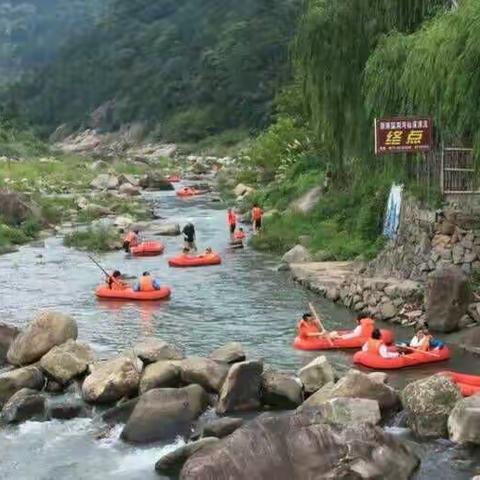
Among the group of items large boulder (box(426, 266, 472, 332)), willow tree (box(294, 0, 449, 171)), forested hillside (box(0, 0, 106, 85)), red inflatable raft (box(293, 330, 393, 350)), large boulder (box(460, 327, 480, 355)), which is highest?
forested hillside (box(0, 0, 106, 85))

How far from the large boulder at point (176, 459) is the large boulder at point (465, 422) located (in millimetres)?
3487

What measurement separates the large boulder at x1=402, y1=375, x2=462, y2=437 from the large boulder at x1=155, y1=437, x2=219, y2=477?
3.17 meters

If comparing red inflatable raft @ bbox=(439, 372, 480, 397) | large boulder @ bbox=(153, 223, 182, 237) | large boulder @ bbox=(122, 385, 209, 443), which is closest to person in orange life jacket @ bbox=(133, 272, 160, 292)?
large boulder @ bbox=(122, 385, 209, 443)

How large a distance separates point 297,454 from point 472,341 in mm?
7951

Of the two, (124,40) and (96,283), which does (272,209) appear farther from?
(124,40)

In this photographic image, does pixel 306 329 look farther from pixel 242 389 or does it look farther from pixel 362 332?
pixel 242 389

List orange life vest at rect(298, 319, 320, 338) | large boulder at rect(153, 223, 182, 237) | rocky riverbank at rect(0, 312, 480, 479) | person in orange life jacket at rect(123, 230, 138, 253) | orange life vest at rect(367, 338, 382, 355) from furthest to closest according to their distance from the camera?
1. large boulder at rect(153, 223, 182, 237)
2. person in orange life jacket at rect(123, 230, 138, 253)
3. orange life vest at rect(298, 319, 320, 338)
4. orange life vest at rect(367, 338, 382, 355)
5. rocky riverbank at rect(0, 312, 480, 479)

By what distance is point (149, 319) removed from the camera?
70.2 ft

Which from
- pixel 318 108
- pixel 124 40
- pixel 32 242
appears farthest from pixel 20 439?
pixel 124 40

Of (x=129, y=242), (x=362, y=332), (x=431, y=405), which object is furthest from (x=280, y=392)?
(x=129, y=242)

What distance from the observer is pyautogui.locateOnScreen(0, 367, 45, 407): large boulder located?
1549 centimetres

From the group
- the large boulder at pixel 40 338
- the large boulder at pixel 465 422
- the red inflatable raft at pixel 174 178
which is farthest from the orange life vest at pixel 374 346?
the red inflatable raft at pixel 174 178

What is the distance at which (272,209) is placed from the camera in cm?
3897

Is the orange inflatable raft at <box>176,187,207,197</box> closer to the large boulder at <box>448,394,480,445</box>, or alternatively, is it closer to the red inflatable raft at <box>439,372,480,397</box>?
the red inflatable raft at <box>439,372,480,397</box>
